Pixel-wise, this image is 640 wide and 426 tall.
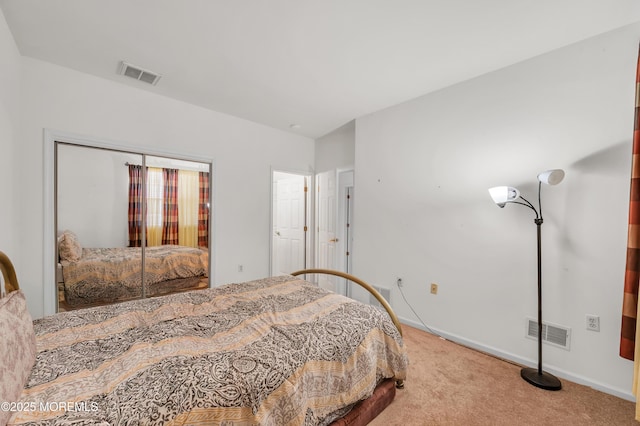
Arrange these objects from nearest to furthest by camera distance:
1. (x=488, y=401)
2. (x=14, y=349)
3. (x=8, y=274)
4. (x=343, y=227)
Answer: (x=14, y=349) → (x=8, y=274) → (x=488, y=401) → (x=343, y=227)

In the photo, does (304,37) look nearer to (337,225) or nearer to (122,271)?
(337,225)

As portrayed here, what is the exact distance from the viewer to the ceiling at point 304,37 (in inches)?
68.4

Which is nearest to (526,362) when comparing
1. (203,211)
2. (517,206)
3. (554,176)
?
(517,206)

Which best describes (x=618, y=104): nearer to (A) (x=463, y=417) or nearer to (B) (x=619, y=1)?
(B) (x=619, y=1)

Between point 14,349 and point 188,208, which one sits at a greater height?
point 188,208

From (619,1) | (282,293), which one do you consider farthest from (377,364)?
(619,1)

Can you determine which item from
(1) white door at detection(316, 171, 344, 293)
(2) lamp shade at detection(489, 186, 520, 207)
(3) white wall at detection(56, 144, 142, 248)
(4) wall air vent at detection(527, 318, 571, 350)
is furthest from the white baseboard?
(3) white wall at detection(56, 144, 142, 248)

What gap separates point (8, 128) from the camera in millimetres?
2041

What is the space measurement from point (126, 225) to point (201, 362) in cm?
250

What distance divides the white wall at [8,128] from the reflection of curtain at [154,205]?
103 cm

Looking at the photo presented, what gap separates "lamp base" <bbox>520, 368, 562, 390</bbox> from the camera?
6.51 feet

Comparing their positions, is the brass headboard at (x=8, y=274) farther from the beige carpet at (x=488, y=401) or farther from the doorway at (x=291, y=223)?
the doorway at (x=291, y=223)

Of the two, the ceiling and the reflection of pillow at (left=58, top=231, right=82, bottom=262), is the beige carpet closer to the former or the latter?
the ceiling

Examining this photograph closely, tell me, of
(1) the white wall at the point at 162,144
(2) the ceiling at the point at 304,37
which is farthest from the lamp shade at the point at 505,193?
(1) the white wall at the point at 162,144
